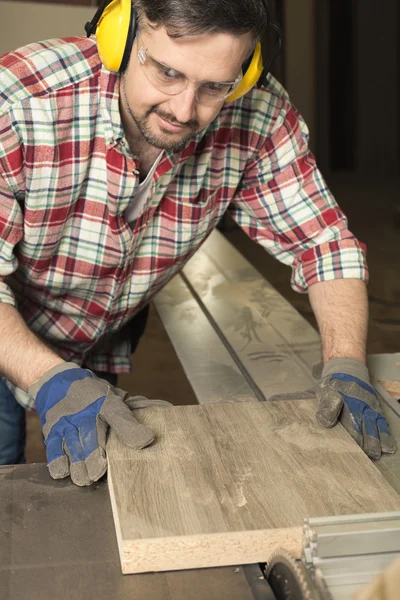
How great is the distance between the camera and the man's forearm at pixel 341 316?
193 cm

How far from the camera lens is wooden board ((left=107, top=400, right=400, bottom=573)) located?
3.93ft

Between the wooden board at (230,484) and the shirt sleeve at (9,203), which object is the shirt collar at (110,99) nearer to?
the shirt sleeve at (9,203)

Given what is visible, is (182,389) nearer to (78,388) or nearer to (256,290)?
(256,290)

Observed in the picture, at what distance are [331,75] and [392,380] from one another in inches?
347

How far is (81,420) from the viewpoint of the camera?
1.51 meters

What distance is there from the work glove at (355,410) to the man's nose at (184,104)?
2.23 feet

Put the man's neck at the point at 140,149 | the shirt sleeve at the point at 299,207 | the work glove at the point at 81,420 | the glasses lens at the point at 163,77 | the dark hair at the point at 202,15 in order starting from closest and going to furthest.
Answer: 1. the work glove at the point at 81,420
2. the dark hair at the point at 202,15
3. the glasses lens at the point at 163,77
4. the man's neck at the point at 140,149
5. the shirt sleeve at the point at 299,207

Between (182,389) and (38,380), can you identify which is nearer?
(38,380)

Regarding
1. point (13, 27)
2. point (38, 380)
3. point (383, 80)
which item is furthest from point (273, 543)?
point (383, 80)

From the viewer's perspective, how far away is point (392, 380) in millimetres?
2029

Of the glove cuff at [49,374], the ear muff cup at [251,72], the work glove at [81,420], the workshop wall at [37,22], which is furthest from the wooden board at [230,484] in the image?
the workshop wall at [37,22]

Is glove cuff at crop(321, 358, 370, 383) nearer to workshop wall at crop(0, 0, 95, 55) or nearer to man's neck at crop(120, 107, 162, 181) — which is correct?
man's neck at crop(120, 107, 162, 181)

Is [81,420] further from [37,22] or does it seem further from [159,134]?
[37,22]

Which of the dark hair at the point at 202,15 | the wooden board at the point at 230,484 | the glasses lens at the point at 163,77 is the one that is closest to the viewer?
the wooden board at the point at 230,484
